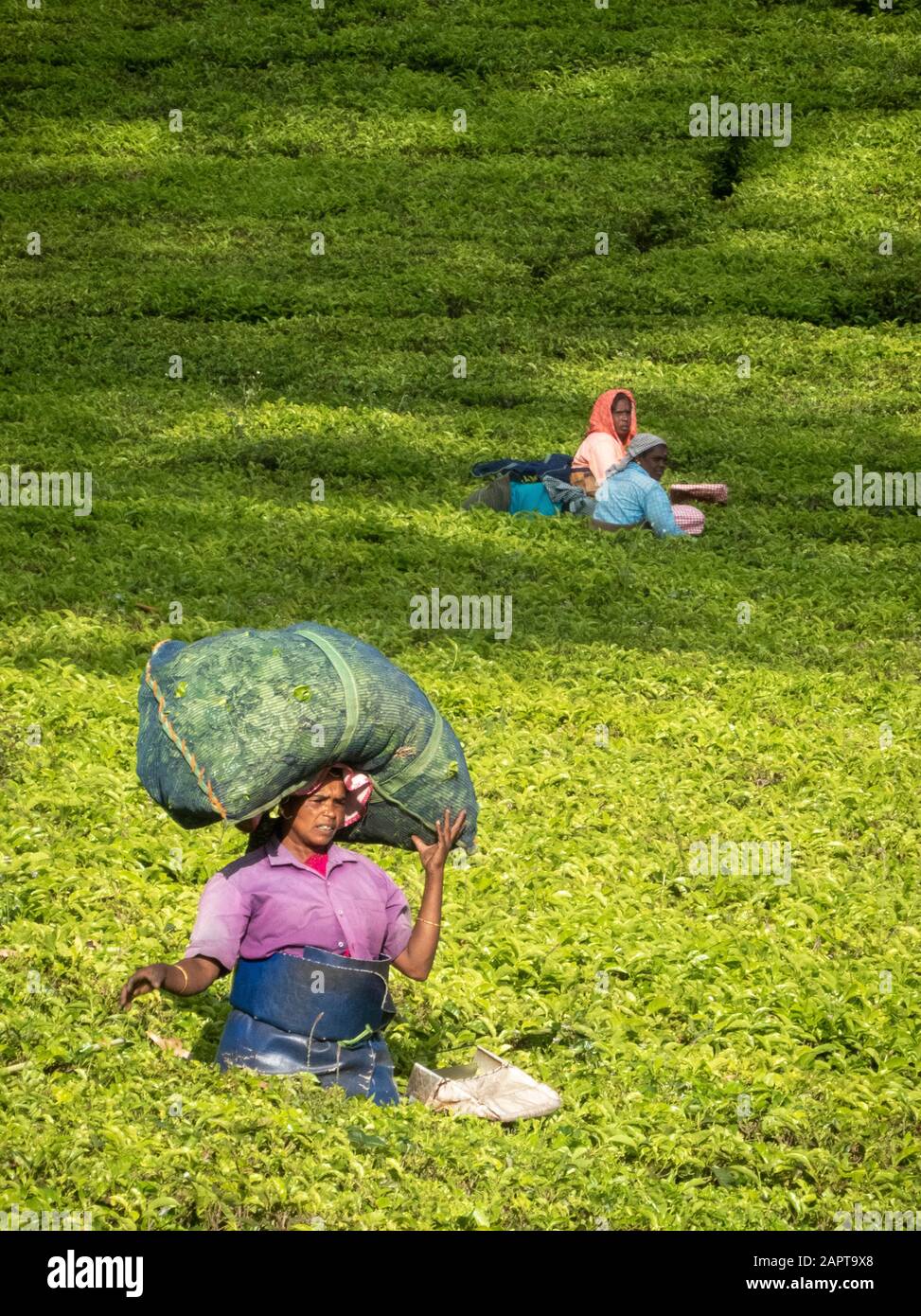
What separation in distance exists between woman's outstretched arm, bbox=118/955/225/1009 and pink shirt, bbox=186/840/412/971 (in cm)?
5

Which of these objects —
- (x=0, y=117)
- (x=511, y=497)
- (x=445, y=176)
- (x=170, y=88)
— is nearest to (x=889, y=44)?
(x=445, y=176)

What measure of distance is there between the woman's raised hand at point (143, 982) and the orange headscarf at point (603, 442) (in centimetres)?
1154

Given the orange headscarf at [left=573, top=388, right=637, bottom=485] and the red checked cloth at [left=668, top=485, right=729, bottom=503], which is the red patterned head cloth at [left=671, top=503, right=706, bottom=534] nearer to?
the orange headscarf at [left=573, top=388, right=637, bottom=485]

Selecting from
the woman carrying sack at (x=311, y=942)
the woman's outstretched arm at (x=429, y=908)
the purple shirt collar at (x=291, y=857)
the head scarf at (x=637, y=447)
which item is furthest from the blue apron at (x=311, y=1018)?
the head scarf at (x=637, y=447)

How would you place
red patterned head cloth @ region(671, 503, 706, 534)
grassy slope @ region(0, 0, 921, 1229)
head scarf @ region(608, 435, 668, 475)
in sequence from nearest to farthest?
1. grassy slope @ region(0, 0, 921, 1229)
2. head scarf @ region(608, 435, 668, 475)
3. red patterned head cloth @ region(671, 503, 706, 534)

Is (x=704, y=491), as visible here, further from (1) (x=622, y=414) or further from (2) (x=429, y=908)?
(2) (x=429, y=908)

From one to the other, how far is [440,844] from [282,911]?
591mm

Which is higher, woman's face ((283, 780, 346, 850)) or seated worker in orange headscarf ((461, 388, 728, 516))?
seated worker in orange headscarf ((461, 388, 728, 516))

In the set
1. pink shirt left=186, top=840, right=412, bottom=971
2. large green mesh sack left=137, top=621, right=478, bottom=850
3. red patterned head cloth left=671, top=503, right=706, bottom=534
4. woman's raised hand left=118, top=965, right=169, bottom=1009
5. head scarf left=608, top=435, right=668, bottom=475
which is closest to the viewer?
woman's raised hand left=118, top=965, right=169, bottom=1009

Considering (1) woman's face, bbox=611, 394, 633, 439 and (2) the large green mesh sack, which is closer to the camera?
(2) the large green mesh sack

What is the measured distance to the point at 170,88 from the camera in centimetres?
3756

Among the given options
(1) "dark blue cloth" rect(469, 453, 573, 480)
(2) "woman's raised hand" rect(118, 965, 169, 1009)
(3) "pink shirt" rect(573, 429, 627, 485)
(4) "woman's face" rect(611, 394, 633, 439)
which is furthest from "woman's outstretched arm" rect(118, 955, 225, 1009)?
(1) "dark blue cloth" rect(469, 453, 573, 480)

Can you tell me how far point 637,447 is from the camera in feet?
53.4

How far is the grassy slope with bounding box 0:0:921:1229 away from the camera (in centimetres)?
614
